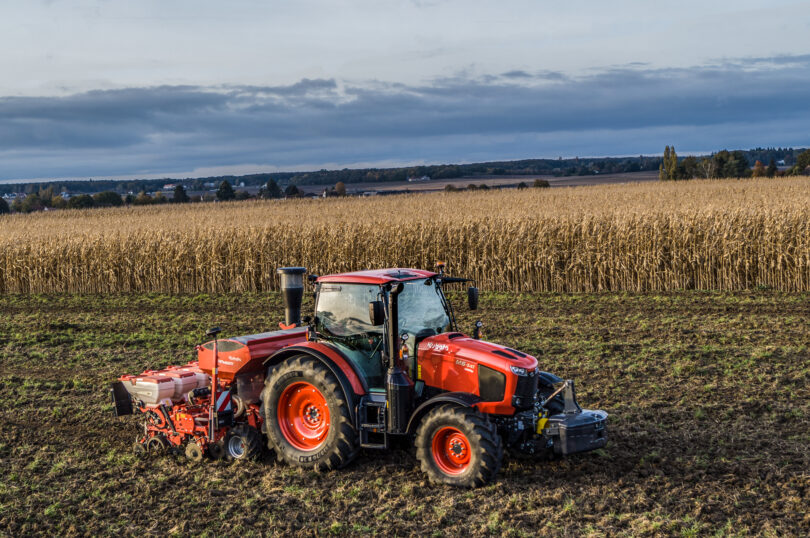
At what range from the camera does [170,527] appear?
22.1ft

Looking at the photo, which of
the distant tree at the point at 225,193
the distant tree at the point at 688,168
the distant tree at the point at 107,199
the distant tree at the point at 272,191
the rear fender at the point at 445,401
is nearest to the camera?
the rear fender at the point at 445,401

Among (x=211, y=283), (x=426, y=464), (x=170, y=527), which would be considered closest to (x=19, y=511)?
(x=170, y=527)

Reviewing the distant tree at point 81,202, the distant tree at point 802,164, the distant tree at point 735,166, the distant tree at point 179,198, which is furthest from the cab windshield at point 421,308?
the distant tree at point 735,166

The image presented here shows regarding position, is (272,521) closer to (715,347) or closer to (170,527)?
(170,527)

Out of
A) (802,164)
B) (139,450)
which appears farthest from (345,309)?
(802,164)

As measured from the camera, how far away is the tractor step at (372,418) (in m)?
7.43

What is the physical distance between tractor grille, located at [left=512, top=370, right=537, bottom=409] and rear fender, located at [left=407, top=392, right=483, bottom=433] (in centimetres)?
35

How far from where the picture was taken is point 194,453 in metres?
8.35

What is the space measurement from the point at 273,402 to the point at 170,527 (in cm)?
161

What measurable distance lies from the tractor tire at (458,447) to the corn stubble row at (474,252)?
13805 mm

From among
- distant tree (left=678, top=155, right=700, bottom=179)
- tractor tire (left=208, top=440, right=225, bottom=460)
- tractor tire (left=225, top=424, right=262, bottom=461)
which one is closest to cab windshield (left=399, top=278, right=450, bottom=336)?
tractor tire (left=225, top=424, right=262, bottom=461)

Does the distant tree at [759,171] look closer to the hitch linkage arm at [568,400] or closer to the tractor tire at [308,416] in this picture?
the hitch linkage arm at [568,400]

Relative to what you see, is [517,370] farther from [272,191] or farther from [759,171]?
[759,171]

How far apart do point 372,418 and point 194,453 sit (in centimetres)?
220
